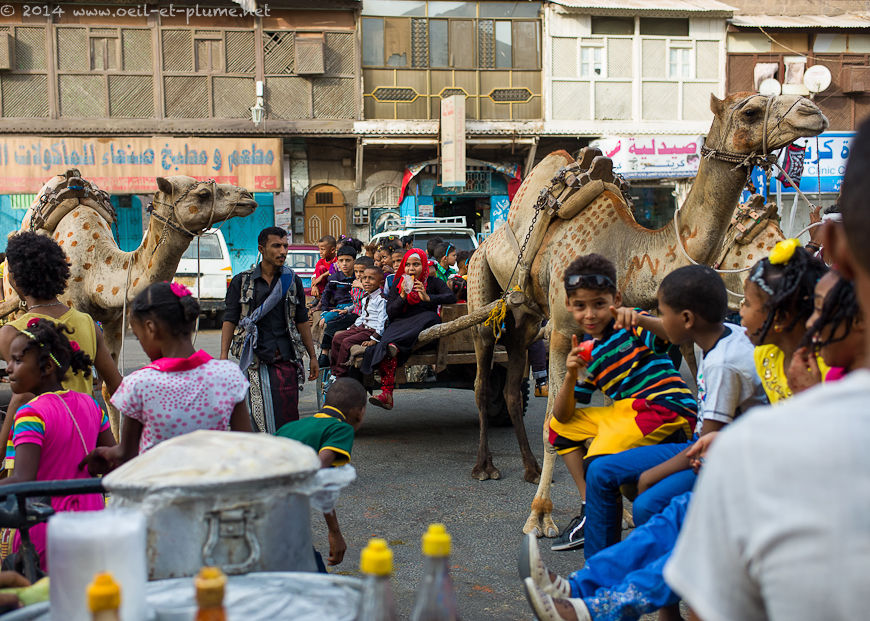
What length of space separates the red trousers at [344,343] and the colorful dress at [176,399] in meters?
4.99

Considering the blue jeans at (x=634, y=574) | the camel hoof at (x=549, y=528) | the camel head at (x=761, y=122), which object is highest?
the camel head at (x=761, y=122)

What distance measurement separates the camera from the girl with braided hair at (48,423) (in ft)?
11.1

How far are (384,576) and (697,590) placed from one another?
0.69 metres

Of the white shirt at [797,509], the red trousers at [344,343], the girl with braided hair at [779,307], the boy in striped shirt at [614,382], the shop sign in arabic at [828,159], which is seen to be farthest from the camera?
the shop sign in arabic at [828,159]

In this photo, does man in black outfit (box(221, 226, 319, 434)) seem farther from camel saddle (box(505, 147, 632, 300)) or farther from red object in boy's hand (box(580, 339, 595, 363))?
red object in boy's hand (box(580, 339, 595, 363))

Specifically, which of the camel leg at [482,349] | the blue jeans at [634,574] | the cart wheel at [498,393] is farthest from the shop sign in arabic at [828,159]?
the blue jeans at [634,574]

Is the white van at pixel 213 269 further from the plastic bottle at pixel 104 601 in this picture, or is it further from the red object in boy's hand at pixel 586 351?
the plastic bottle at pixel 104 601

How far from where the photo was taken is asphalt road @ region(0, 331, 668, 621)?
4.83m

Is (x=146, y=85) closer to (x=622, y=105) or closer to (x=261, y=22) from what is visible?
(x=261, y=22)

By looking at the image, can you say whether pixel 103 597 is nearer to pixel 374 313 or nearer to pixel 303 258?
pixel 374 313

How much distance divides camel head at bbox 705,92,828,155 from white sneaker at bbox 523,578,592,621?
330 cm

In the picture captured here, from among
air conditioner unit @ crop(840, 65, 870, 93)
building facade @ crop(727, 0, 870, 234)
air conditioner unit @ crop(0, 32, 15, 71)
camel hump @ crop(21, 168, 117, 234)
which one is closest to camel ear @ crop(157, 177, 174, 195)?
camel hump @ crop(21, 168, 117, 234)

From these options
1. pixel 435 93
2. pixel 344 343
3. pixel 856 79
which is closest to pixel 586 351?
pixel 344 343

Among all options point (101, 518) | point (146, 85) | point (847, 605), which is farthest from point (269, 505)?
point (146, 85)
